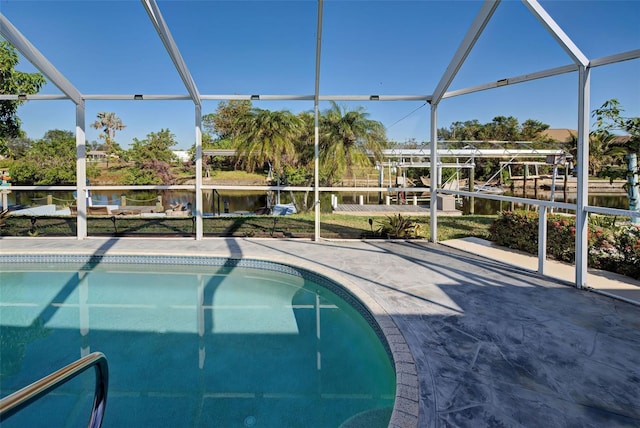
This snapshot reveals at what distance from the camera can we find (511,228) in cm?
706

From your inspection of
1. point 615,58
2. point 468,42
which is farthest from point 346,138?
point 615,58

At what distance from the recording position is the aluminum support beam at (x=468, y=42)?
453 centimetres

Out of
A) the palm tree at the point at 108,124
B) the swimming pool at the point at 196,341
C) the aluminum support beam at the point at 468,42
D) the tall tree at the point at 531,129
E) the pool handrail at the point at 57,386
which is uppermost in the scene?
the palm tree at the point at 108,124

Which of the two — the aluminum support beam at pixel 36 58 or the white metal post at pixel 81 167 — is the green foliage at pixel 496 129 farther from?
the aluminum support beam at pixel 36 58

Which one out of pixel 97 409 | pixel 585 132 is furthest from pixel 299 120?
pixel 97 409

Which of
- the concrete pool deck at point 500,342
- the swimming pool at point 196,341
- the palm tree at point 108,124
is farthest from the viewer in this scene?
the palm tree at point 108,124

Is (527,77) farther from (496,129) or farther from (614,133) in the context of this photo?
(496,129)

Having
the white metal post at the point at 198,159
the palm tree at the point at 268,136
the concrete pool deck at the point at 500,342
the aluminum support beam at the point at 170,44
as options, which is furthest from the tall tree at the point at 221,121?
the concrete pool deck at the point at 500,342

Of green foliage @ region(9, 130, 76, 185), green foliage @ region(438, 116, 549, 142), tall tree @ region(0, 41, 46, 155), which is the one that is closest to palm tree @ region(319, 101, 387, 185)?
tall tree @ region(0, 41, 46, 155)

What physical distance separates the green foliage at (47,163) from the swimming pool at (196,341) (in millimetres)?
12334

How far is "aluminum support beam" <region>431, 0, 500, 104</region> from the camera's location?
453 cm

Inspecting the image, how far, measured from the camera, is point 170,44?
18.5 feet

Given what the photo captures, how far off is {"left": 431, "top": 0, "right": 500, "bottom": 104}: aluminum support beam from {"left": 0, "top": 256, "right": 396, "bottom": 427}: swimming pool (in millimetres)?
3759

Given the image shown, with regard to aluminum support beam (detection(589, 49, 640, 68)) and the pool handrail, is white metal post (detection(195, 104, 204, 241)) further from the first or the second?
aluminum support beam (detection(589, 49, 640, 68))
